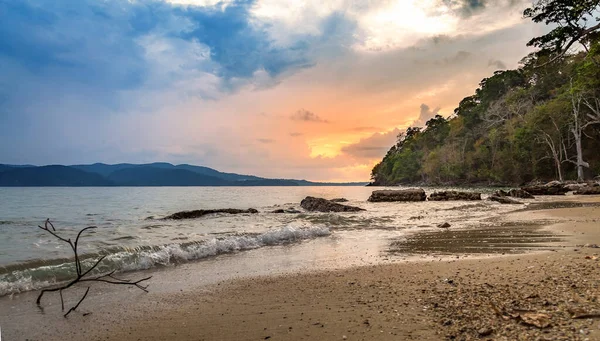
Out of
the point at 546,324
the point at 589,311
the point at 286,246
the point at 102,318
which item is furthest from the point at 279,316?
the point at 286,246

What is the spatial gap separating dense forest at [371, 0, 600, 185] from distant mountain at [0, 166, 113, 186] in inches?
5661

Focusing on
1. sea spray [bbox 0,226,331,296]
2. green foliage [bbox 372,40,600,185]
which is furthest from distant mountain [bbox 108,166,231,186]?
sea spray [bbox 0,226,331,296]

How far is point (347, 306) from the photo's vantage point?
4.24 m

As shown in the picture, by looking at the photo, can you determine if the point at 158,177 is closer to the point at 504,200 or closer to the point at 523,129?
the point at 523,129

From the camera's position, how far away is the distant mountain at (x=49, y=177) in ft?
437

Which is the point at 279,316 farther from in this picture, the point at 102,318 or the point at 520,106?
the point at 520,106

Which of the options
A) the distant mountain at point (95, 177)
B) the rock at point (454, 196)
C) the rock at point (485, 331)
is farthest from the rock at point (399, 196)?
the distant mountain at point (95, 177)

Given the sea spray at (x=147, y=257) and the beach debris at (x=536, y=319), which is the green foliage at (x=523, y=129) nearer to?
the sea spray at (x=147, y=257)

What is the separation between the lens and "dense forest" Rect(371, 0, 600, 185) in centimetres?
1608

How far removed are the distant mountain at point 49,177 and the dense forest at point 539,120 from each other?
472ft

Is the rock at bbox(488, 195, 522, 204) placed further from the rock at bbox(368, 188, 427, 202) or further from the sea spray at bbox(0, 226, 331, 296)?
the sea spray at bbox(0, 226, 331, 296)

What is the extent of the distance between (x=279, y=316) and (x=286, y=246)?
594cm

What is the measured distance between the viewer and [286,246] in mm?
9984

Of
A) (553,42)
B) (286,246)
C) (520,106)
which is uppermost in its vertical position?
(520,106)
